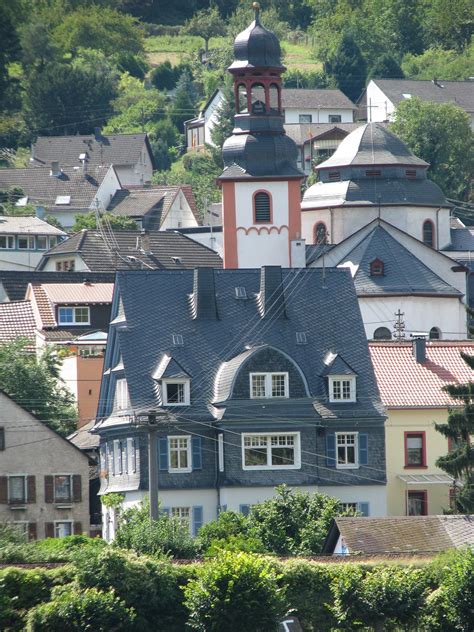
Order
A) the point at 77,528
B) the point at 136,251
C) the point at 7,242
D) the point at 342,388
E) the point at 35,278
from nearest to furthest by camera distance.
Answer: the point at 342,388, the point at 77,528, the point at 35,278, the point at 136,251, the point at 7,242

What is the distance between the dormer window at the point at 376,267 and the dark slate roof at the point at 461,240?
1152 centimetres

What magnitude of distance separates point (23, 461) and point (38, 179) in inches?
2996

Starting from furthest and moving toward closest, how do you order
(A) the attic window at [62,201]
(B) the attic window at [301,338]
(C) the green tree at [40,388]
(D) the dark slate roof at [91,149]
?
(D) the dark slate roof at [91,149]
(A) the attic window at [62,201]
(C) the green tree at [40,388]
(B) the attic window at [301,338]

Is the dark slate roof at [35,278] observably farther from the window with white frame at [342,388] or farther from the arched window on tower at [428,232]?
the window with white frame at [342,388]

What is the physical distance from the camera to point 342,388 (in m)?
74.5

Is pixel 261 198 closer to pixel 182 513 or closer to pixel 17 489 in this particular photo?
pixel 17 489

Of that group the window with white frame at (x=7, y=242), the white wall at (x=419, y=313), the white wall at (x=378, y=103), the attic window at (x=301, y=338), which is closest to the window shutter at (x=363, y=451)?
the attic window at (x=301, y=338)

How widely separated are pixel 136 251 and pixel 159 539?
181ft

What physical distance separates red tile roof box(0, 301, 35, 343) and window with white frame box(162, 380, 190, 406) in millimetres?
23683

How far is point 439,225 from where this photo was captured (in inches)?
4429

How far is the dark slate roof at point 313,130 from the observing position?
160875 millimetres

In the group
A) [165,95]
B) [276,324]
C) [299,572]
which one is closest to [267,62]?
[276,324]

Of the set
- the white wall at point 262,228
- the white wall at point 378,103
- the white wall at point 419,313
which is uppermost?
the white wall at point 378,103

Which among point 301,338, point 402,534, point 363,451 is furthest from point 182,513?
point 402,534
